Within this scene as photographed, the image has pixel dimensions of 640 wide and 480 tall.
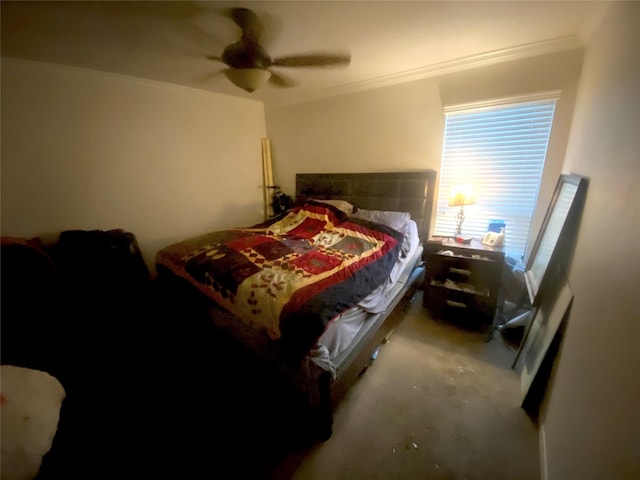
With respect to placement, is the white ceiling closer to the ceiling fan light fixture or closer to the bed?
the ceiling fan light fixture

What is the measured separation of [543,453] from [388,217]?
1.99 metres

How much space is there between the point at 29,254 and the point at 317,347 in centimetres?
237

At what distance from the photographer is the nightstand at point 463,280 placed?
7.10 ft

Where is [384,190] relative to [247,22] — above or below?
below

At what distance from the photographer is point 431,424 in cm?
145

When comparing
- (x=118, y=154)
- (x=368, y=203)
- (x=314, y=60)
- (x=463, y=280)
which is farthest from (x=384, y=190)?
(x=118, y=154)

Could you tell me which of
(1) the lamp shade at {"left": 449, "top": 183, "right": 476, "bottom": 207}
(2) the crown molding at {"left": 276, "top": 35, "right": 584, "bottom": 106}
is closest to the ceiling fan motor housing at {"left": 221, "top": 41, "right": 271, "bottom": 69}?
(2) the crown molding at {"left": 276, "top": 35, "right": 584, "bottom": 106}

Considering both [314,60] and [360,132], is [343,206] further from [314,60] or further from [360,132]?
[314,60]

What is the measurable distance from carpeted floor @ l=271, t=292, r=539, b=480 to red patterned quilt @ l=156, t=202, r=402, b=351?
643 millimetres

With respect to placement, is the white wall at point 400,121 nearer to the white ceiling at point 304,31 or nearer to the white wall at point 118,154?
the white ceiling at point 304,31

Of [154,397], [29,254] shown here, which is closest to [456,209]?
[154,397]

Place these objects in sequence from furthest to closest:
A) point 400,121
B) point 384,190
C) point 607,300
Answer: point 384,190 < point 400,121 < point 607,300

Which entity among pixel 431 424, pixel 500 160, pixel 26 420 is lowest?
pixel 431 424

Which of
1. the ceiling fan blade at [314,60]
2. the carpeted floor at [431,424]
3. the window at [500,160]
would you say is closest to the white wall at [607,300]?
the carpeted floor at [431,424]
